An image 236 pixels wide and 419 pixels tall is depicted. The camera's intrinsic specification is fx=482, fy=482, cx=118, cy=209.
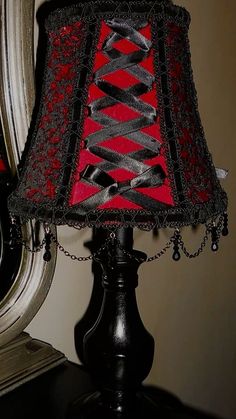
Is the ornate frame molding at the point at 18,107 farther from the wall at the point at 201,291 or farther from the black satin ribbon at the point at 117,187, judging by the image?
the black satin ribbon at the point at 117,187

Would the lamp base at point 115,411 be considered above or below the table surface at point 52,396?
above

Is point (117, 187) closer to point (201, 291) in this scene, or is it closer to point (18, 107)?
point (18, 107)

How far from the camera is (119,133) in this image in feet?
1.90

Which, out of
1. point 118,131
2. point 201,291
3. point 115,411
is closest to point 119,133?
point 118,131

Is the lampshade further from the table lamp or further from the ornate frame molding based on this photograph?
the ornate frame molding

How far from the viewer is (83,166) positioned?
23.2 inches

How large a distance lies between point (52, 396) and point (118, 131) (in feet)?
1.72

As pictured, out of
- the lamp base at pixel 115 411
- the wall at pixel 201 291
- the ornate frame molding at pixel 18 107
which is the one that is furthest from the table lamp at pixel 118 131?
the wall at pixel 201 291

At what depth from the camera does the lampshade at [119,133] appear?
0.58m

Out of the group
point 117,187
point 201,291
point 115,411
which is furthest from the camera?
point 201,291

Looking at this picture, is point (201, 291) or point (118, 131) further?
point (201, 291)

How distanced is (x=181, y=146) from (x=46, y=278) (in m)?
0.45

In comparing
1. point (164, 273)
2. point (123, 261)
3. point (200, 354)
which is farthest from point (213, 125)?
point (123, 261)

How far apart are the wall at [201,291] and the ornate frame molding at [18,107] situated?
18 cm
